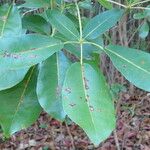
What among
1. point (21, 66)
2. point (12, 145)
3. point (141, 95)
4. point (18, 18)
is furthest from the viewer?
point (141, 95)

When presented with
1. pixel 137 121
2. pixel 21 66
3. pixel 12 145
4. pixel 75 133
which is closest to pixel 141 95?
pixel 137 121

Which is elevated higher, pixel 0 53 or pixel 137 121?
pixel 0 53

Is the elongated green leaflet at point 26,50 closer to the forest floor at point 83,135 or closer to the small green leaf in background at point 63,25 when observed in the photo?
the small green leaf in background at point 63,25

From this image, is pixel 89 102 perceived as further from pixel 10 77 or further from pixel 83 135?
pixel 83 135

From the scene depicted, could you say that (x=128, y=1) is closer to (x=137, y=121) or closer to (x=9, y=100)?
(x=9, y=100)

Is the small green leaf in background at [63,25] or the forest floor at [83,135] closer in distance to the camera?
the small green leaf in background at [63,25]

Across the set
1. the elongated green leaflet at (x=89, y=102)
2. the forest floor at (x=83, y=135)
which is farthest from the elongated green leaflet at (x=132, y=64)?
the forest floor at (x=83, y=135)

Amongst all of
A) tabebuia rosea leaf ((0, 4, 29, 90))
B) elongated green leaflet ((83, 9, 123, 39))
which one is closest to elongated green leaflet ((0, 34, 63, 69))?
tabebuia rosea leaf ((0, 4, 29, 90))
